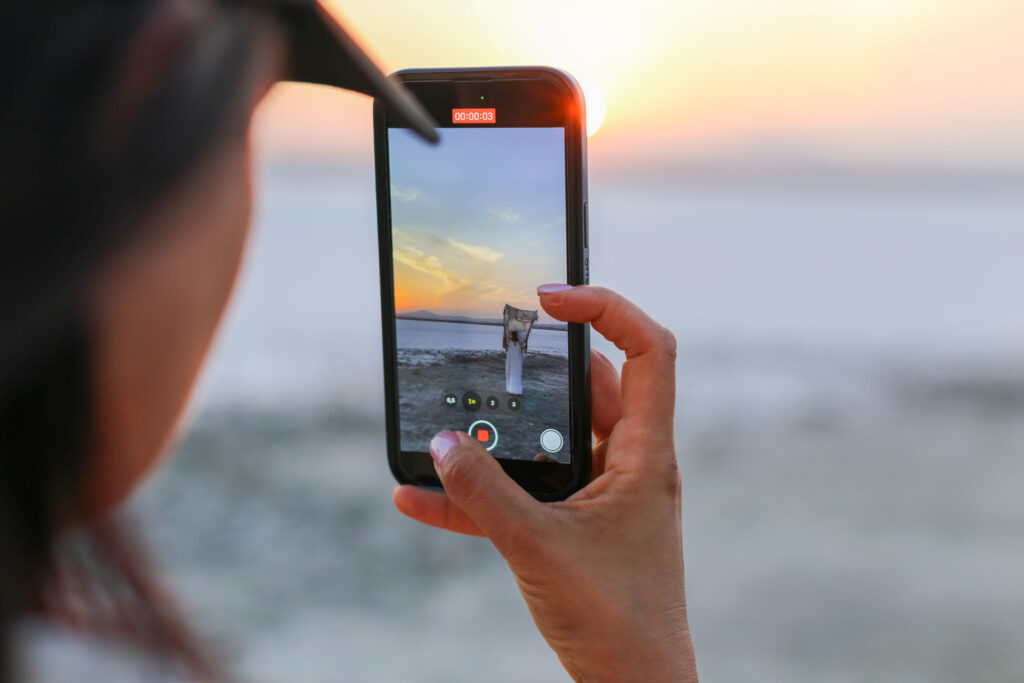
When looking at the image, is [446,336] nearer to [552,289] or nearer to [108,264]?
[552,289]

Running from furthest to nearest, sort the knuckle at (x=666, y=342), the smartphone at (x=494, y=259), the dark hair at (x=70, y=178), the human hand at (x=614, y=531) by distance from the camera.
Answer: the smartphone at (x=494, y=259)
the knuckle at (x=666, y=342)
the human hand at (x=614, y=531)
the dark hair at (x=70, y=178)

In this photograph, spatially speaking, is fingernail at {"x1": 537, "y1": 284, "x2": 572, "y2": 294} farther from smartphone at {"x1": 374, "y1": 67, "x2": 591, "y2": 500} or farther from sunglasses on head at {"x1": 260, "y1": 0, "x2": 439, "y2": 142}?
sunglasses on head at {"x1": 260, "y1": 0, "x2": 439, "y2": 142}

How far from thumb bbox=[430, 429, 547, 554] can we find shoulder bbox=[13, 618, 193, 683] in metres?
0.56

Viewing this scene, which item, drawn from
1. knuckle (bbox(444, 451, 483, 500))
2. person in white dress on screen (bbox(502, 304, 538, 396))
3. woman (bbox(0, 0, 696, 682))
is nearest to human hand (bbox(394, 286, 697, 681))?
knuckle (bbox(444, 451, 483, 500))

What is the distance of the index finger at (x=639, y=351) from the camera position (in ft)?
3.26

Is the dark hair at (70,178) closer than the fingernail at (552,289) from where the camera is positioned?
Yes

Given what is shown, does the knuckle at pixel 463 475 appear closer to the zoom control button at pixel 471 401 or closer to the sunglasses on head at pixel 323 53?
the zoom control button at pixel 471 401

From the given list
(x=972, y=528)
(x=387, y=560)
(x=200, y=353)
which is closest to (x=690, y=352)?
(x=972, y=528)

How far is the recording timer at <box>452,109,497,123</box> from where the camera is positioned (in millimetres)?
1158

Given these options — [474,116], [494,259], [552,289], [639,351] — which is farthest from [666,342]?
[474,116]

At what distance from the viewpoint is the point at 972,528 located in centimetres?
495

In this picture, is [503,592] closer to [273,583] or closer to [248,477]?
[273,583]

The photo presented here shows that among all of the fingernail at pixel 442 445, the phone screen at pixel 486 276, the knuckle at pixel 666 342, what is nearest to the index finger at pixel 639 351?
the knuckle at pixel 666 342

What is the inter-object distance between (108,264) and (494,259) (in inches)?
33.4
